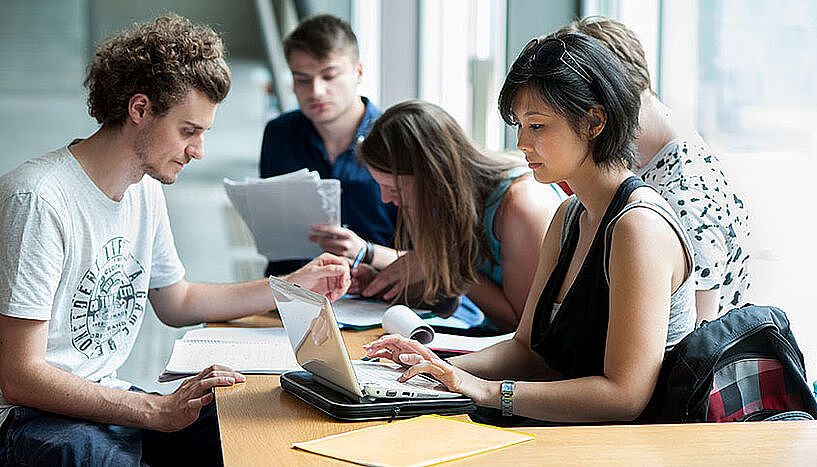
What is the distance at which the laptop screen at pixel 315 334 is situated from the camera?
1.44 m

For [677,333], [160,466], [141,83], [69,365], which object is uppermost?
[141,83]

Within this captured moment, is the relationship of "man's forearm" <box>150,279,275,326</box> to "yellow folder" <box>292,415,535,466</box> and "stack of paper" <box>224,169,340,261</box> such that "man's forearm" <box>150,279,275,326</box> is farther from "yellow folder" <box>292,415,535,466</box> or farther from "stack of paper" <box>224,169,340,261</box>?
"yellow folder" <box>292,415,535,466</box>

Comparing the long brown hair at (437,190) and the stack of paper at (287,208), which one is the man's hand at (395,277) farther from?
the stack of paper at (287,208)

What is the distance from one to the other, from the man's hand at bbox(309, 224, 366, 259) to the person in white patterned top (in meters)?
0.90

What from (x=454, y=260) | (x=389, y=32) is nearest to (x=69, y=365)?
(x=454, y=260)

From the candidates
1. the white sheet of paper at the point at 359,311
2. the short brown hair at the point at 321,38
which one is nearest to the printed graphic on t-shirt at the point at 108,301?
the white sheet of paper at the point at 359,311

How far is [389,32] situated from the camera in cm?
484

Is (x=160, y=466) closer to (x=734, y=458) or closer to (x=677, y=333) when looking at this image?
(x=677, y=333)

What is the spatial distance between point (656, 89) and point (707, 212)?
89 cm

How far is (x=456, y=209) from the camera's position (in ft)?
7.63

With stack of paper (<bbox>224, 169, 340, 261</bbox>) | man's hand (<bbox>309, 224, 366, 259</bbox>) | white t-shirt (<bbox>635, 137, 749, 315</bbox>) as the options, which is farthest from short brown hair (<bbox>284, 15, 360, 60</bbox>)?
white t-shirt (<bbox>635, 137, 749, 315</bbox>)

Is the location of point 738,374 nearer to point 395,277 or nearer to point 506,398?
point 506,398

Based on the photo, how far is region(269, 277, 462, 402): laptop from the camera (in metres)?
1.45

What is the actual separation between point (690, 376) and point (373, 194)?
175 cm
